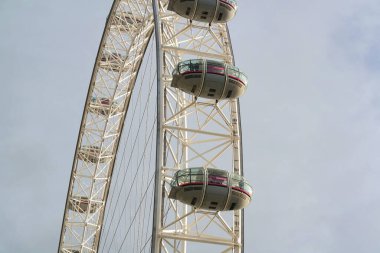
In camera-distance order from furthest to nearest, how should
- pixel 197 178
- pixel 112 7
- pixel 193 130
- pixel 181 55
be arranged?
pixel 112 7
pixel 181 55
pixel 193 130
pixel 197 178

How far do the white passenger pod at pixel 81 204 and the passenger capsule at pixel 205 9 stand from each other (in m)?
26.4

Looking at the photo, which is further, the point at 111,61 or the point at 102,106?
the point at 102,106

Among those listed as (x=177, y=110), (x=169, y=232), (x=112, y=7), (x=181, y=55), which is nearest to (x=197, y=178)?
(x=169, y=232)

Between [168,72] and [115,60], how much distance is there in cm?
1831

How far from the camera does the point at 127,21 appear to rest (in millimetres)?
57250

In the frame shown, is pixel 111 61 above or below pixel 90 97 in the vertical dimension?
above

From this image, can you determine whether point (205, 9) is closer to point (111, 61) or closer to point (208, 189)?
point (208, 189)

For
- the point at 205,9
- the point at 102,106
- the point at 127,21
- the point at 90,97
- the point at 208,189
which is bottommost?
the point at 208,189

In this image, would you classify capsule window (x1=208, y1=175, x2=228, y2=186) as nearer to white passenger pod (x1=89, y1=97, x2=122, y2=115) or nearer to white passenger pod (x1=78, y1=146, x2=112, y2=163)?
white passenger pod (x1=89, y1=97, x2=122, y2=115)

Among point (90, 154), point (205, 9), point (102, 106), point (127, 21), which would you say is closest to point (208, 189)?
point (205, 9)

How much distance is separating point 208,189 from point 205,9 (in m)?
10.2

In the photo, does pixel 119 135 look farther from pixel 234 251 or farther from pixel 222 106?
pixel 234 251

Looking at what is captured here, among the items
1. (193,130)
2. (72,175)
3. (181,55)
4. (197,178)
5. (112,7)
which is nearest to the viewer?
(197,178)

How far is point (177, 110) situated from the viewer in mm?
40750
